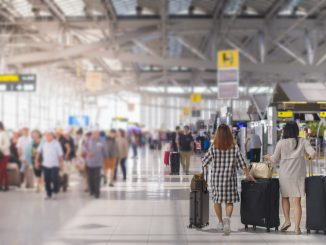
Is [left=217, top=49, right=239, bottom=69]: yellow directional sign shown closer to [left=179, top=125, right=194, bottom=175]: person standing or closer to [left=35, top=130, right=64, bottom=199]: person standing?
[left=35, top=130, right=64, bottom=199]: person standing

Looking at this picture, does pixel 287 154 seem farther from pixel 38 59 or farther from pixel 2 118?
pixel 2 118

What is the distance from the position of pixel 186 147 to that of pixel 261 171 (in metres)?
1.95

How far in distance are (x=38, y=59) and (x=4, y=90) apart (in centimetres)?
574

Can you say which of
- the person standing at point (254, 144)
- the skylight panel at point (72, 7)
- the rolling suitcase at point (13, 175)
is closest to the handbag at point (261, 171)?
the person standing at point (254, 144)

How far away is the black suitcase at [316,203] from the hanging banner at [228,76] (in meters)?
4.75

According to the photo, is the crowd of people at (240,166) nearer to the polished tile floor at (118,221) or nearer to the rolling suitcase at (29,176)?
the polished tile floor at (118,221)

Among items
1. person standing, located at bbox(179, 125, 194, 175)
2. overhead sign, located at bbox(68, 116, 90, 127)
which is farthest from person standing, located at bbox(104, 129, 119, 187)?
overhead sign, located at bbox(68, 116, 90, 127)

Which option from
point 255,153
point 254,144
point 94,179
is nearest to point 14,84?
point 94,179

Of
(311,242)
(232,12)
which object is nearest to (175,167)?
(311,242)

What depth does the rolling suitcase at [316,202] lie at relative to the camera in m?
7.75

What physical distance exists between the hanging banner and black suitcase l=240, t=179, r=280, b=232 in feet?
14.8

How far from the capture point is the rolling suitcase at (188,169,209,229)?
823 cm

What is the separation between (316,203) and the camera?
7789mm

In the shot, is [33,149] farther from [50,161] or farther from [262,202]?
[262,202]
